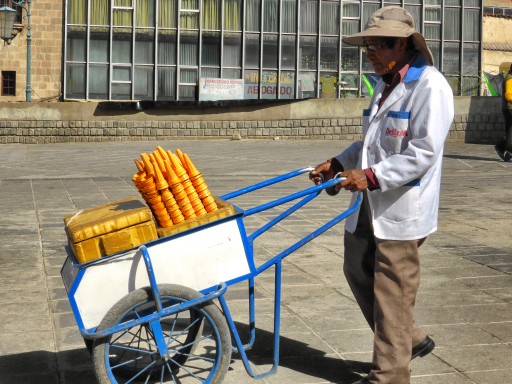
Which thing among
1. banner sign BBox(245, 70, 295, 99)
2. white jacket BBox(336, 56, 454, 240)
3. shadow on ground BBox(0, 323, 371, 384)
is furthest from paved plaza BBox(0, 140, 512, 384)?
banner sign BBox(245, 70, 295, 99)

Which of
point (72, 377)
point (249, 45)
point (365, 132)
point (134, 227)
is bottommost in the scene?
point (72, 377)

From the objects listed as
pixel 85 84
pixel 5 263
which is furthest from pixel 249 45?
pixel 5 263

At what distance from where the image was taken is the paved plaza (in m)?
5.26

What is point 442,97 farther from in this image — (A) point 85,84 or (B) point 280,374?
(A) point 85,84

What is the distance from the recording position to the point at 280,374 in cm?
512

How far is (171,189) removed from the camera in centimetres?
462

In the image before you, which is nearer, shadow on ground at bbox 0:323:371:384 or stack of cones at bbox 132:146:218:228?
stack of cones at bbox 132:146:218:228

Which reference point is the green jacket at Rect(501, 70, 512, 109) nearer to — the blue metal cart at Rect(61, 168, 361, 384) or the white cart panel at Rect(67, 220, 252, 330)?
the blue metal cart at Rect(61, 168, 361, 384)

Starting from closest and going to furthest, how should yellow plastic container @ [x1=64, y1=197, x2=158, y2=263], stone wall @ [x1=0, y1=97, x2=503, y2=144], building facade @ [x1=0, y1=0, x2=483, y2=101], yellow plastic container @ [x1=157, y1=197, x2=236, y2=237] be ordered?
yellow plastic container @ [x1=64, y1=197, x2=158, y2=263] → yellow plastic container @ [x1=157, y1=197, x2=236, y2=237] → stone wall @ [x1=0, y1=97, x2=503, y2=144] → building facade @ [x1=0, y1=0, x2=483, y2=101]

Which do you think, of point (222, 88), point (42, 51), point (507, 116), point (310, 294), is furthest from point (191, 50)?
point (310, 294)

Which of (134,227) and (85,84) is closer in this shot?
(134,227)

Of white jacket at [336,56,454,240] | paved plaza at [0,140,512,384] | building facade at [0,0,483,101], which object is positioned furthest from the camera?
building facade at [0,0,483,101]

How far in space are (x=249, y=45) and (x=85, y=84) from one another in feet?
21.4

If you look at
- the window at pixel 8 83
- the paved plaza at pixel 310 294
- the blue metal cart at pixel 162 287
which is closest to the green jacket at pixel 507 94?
the paved plaza at pixel 310 294
